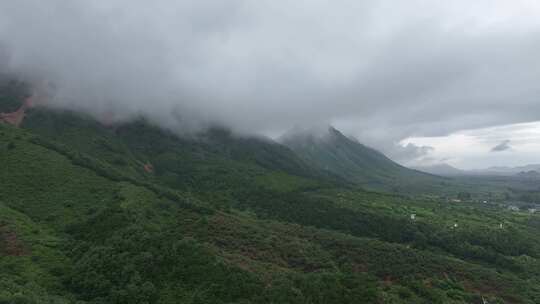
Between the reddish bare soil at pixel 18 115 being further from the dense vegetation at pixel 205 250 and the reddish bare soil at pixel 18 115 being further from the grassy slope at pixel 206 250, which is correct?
the dense vegetation at pixel 205 250

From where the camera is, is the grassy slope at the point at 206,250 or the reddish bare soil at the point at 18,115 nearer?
the grassy slope at the point at 206,250

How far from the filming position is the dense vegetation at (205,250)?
162 ft

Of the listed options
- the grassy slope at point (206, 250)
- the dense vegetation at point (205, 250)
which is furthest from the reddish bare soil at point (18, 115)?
the dense vegetation at point (205, 250)

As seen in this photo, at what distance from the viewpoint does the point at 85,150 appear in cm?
14325

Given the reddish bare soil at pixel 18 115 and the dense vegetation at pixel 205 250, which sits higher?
the reddish bare soil at pixel 18 115

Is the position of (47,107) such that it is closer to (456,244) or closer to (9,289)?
(9,289)

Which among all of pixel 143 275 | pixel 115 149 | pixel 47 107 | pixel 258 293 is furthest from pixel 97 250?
pixel 47 107

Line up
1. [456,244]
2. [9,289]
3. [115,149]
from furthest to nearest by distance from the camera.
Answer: [115,149] → [456,244] → [9,289]

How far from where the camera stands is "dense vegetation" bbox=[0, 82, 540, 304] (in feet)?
162

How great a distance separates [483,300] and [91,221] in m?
67.0

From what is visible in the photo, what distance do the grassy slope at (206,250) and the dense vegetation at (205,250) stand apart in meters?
0.23

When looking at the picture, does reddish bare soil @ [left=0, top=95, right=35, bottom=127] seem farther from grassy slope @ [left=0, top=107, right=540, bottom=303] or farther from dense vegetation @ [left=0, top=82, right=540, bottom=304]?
dense vegetation @ [left=0, top=82, right=540, bottom=304]

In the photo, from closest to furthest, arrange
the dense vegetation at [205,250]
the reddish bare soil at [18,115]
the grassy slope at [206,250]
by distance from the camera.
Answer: the dense vegetation at [205,250] → the grassy slope at [206,250] → the reddish bare soil at [18,115]

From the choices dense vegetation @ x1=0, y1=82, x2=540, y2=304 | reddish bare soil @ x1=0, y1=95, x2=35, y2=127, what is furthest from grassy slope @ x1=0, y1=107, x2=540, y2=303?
reddish bare soil @ x1=0, y1=95, x2=35, y2=127
